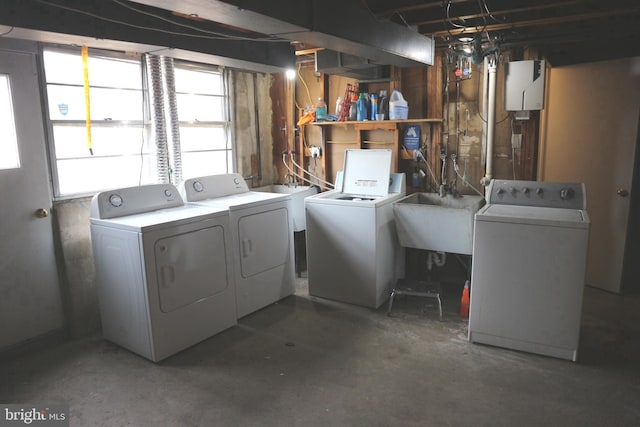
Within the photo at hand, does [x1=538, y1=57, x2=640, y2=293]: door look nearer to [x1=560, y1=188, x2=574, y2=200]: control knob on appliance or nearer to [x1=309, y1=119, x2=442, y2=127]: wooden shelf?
[x1=560, y1=188, x2=574, y2=200]: control knob on appliance

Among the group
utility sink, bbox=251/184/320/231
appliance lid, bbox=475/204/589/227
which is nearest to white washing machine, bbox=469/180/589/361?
appliance lid, bbox=475/204/589/227

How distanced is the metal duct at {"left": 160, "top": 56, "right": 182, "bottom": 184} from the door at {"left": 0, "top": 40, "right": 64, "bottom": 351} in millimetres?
934

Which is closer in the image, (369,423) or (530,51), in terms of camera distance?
(369,423)

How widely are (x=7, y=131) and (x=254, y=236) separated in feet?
6.03

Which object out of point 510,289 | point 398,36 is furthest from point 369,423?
point 398,36

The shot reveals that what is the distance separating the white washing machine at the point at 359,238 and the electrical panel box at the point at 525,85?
44.2 inches

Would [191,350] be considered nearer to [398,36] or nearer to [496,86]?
[398,36]

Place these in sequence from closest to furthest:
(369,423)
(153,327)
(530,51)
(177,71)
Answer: (369,423) → (153,327) → (530,51) → (177,71)

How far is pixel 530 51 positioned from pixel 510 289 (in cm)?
214

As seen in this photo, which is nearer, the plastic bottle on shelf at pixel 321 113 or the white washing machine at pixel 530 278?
the white washing machine at pixel 530 278

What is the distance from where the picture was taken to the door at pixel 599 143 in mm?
3766

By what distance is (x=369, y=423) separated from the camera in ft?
7.70

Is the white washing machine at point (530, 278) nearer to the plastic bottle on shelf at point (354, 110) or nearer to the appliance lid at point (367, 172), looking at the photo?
the appliance lid at point (367, 172)

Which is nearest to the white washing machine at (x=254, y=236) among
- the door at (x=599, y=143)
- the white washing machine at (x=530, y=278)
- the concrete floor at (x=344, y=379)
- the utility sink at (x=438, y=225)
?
the concrete floor at (x=344, y=379)
